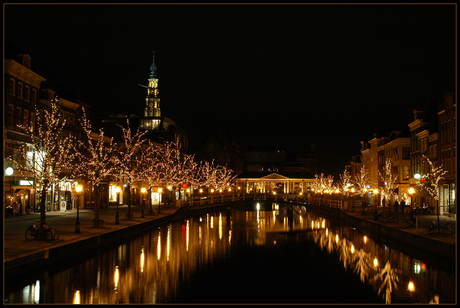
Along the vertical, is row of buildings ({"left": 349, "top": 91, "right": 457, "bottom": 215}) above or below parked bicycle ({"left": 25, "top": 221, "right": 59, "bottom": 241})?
above

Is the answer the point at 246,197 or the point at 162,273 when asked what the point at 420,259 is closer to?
the point at 162,273

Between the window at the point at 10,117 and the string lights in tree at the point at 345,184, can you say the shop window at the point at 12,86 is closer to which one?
the window at the point at 10,117

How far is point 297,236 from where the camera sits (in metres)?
43.1

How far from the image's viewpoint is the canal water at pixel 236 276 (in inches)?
747

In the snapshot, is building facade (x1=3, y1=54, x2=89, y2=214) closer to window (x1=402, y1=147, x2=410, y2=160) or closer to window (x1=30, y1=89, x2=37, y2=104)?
window (x1=30, y1=89, x2=37, y2=104)

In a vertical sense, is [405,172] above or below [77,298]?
above

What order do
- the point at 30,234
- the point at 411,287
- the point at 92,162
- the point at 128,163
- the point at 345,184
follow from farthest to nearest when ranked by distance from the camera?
1. the point at 345,184
2. the point at 128,163
3. the point at 92,162
4. the point at 30,234
5. the point at 411,287

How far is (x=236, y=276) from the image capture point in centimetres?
2381

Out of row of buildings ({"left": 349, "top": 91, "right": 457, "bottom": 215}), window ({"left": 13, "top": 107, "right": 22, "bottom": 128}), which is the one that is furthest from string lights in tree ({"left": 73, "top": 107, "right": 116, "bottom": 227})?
row of buildings ({"left": 349, "top": 91, "right": 457, "bottom": 215})

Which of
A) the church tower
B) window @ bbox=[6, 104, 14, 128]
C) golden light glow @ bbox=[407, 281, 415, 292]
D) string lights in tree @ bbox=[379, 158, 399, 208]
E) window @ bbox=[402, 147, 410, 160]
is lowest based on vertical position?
golden light glow @ bbox=[407, 281, 415, 292]

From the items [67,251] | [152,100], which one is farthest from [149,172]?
[152,100]

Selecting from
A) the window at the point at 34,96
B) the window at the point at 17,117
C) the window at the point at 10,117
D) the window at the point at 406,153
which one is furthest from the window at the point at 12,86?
the window at the point at 406,153

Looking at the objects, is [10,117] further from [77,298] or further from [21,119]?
[77,298]

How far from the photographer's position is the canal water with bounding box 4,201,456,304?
18984mm
